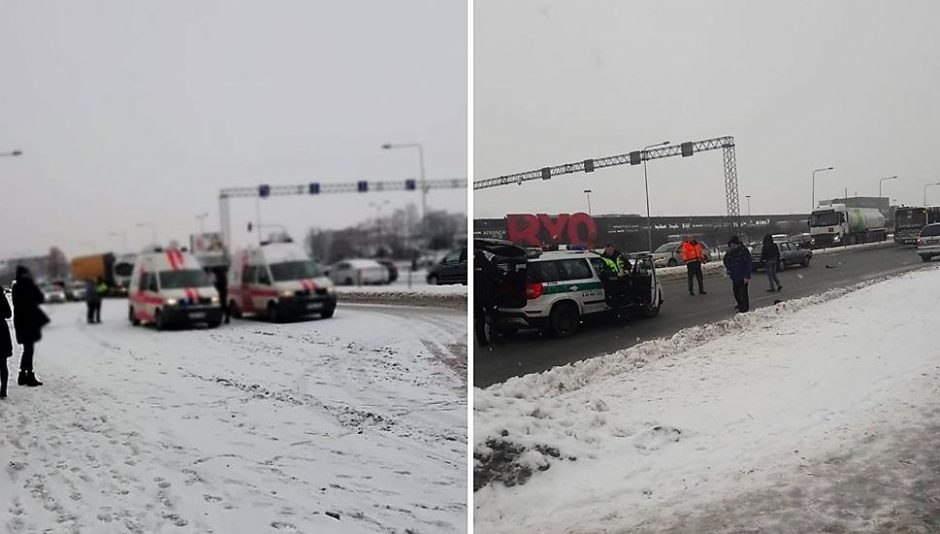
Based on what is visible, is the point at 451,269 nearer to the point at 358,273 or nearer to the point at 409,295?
the point at 409,295

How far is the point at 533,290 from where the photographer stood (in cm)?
299

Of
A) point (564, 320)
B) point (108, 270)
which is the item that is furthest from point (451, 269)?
point (108, 270)

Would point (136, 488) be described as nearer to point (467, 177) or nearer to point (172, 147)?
point (172, 147)

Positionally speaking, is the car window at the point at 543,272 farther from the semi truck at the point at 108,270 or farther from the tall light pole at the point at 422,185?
the semi truck at the point at 108,270

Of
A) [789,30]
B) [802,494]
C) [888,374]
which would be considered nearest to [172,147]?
[789,30]

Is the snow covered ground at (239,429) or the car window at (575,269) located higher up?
the car window at (575,269)

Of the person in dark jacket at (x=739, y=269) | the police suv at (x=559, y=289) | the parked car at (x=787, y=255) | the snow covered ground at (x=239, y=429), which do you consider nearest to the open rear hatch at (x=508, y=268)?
the police suv at (x=559, y=289)

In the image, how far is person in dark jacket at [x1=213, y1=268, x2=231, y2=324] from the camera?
262 cm

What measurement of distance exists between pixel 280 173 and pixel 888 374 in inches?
94.8

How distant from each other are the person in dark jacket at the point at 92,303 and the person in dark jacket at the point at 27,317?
0.45 feet

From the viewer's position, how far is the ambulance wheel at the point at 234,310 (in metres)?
2.67

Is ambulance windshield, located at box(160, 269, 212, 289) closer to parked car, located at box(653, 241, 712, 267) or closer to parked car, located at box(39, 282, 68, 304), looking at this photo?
parked car, located at box(39, 282, 68, 304)

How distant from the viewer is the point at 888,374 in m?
2.77

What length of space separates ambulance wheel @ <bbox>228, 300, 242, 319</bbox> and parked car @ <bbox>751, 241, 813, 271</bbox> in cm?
197
